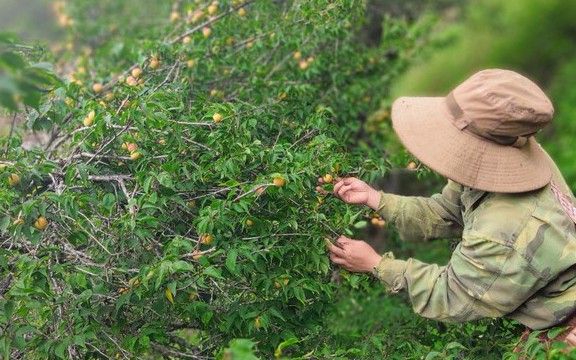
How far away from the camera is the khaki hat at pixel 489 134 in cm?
256

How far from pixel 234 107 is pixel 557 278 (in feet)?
4.57

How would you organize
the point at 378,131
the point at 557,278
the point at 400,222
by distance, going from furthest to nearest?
the point at 378,131 < the point at 400,222 < the point at 557,278

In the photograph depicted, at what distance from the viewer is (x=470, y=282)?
2.63 m

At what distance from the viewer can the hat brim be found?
103 inches

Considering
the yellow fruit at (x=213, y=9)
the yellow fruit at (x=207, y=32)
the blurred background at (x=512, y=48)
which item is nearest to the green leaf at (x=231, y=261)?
the yellow fruit at (x=207, y=32)

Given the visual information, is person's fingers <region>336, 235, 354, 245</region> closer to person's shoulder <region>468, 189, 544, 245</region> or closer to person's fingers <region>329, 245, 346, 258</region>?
person's fingers <region>329, 245, 346, 258</region>

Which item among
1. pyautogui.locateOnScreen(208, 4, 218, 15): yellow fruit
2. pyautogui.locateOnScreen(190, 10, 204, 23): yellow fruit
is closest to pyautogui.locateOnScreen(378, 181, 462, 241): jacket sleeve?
pyautogui.locateOnScreen(208, 4, 218, 15): yellow fruit

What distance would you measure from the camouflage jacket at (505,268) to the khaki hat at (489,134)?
0.10m

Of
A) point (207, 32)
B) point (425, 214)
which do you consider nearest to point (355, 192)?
point (425, 214)

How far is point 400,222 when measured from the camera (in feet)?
10.3

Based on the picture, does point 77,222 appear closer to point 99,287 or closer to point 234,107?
point 99,287

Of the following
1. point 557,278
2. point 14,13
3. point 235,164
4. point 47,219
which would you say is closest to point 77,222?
point 47,219

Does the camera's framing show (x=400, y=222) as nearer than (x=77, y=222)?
No

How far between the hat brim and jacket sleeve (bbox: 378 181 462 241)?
42 cm
